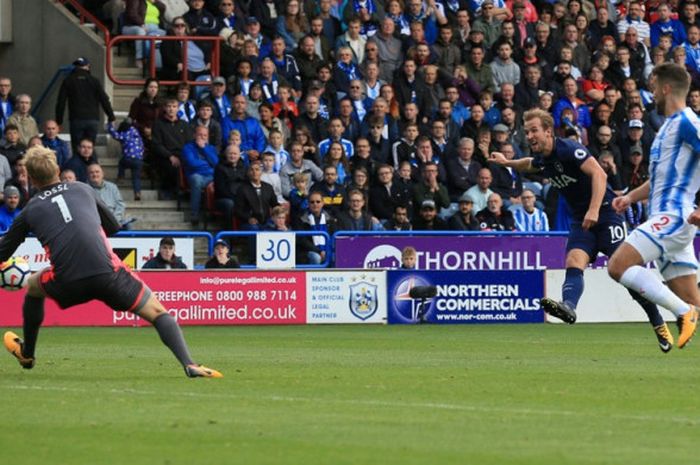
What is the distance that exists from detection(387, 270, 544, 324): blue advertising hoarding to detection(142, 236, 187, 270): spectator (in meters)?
3.05

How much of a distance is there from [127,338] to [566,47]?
1481 centimetres

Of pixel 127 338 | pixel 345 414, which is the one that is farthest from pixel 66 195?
pixel 127 338

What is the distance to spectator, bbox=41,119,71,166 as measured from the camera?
2644 cm

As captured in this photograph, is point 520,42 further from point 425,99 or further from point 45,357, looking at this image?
point 45,357

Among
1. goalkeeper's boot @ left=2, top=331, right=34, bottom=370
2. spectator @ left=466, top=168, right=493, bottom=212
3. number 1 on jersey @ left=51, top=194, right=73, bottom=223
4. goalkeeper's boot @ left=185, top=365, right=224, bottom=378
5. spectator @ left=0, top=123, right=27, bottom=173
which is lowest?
spectator @ left=466, top=168, right=493, bottom=212

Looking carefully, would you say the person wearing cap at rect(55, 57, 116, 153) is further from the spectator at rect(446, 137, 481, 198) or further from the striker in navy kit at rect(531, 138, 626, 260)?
Answer: the striker in navy kit at rect(531, 138, 626, 260)

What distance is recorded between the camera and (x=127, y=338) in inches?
798

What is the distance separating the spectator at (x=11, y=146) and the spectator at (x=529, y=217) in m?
8.07

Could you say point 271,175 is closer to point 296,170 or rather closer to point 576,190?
point 296,170

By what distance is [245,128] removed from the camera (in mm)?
27953

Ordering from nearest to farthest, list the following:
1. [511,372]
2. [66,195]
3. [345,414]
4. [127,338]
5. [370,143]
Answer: [345,414] < [66,195] < [511,372] < [127,338] < [370,143]

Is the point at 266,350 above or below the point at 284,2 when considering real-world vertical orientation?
below

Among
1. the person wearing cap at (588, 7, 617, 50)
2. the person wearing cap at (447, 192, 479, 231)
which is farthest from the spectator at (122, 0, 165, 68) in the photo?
the person wearing cap at (588, 7, 617, 50)

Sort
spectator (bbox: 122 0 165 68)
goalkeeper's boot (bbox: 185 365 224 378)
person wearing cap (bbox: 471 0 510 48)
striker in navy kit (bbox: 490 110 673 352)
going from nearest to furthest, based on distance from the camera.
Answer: goalkeeper's boot (bbox: 185 365 224 378)
striker in navy kit (bbox: 490 110 673 352)
spectator (bbox: 122 0 165 68)
person wearing cap (bbox: 471 0 510 48)
